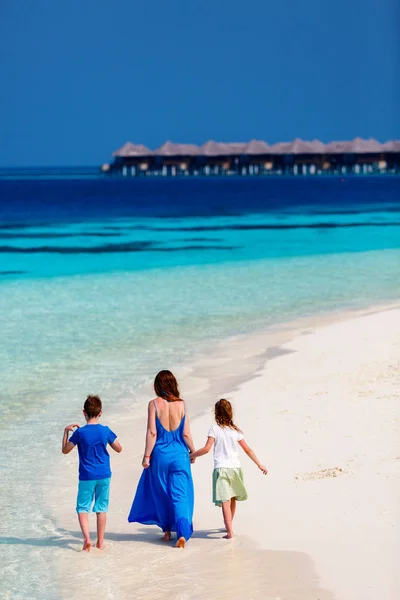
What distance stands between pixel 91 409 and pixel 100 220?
49382 mm

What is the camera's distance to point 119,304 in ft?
66.3

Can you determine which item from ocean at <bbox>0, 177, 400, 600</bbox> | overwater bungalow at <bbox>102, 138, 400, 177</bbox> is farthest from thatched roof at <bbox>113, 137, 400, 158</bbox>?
ocean at <bbox>0, 177, 400, 600</bbox>

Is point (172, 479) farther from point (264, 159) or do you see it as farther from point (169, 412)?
point (264, 159)

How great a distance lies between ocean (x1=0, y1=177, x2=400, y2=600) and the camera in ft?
28.2

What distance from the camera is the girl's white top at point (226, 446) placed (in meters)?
6.65

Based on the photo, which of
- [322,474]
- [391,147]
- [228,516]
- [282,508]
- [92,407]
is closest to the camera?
[92,407]

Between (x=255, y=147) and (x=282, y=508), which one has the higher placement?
(x=255, y=147)

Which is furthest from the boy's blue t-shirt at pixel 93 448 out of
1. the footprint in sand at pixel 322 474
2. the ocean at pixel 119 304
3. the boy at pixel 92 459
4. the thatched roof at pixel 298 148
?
the thatched roof at pixel 298 148

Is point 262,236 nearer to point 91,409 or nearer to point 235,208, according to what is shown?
point 235,208

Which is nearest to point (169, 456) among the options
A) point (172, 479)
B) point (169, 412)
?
point (172, 479)

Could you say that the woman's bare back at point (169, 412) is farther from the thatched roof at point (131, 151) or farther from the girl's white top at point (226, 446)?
the thatched roof at point (131, 151)

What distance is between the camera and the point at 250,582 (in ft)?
19.6

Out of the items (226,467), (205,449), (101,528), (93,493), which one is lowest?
(101,528)

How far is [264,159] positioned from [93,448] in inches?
7177
